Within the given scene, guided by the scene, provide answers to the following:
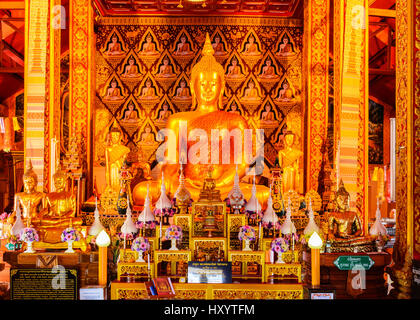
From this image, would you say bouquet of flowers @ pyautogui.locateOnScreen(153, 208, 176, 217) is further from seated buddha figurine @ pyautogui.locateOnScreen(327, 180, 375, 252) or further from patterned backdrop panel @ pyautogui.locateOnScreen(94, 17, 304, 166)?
patterned backdrop panel @ pyautogui.locateOnScreen(94, 17, 304, 166)

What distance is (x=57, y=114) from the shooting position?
21.7 ft

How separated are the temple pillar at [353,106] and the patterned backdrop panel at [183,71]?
2.93m

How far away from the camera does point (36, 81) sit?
246 inches

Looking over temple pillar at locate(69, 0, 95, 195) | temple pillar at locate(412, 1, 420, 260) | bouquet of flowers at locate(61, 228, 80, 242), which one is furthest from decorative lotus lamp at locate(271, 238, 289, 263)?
temple pillar at locate(69, 0, 95, 195)

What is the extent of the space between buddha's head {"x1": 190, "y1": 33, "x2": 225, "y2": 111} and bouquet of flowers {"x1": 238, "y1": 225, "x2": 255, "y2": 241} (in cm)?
375

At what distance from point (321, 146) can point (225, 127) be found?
166 centimetres

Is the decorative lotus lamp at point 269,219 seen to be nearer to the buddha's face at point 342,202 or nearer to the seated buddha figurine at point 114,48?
the buddha's face at point 342,202

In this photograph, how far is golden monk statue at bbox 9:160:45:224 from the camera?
18.1ft

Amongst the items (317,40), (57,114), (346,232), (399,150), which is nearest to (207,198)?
(346,232)

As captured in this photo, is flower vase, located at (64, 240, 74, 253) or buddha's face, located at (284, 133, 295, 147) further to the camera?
buddha's face, located at (284, 133, 295, 147)

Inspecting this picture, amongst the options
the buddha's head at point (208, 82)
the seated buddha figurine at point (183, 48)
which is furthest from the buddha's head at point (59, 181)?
the seated buddha figurine at point (183, 48)

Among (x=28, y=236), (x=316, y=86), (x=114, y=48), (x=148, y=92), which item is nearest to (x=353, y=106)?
(x=316, y=86)

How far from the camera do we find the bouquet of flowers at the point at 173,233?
4.64 m

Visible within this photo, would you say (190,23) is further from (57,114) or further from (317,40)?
(57,114)
